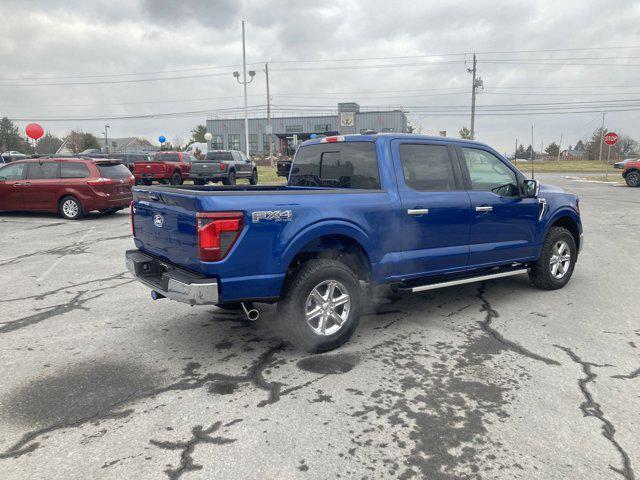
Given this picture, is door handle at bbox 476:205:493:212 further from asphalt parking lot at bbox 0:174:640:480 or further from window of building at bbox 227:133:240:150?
window of building at bbox 227:133:240:150

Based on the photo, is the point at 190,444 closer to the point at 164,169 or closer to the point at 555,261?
the point at 555,261

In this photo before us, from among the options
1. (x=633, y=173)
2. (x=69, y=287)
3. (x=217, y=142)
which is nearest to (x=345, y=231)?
(x=69, y=287)

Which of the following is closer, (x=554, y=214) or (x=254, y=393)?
(x=254, y=393)

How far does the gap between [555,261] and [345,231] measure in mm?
3445

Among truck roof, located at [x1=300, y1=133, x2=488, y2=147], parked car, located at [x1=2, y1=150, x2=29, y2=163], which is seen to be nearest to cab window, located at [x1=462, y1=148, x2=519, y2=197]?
truck roof, located at [x1=300, y1=133, x2=488, y2=147]

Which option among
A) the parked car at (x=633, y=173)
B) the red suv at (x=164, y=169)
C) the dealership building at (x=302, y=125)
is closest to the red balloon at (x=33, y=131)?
the red suv at (x=164, y=169)

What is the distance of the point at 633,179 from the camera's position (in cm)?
2456

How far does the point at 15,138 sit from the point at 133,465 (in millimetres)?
117496

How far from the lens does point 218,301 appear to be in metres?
3.61

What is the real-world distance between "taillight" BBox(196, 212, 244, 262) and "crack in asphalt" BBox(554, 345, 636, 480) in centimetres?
269

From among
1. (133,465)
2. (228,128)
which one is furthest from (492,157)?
(228,128)

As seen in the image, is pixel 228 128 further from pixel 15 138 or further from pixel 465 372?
pixel 465 372

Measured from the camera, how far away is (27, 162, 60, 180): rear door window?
12.6 m

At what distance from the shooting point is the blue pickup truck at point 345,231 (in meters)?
3.64
